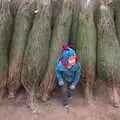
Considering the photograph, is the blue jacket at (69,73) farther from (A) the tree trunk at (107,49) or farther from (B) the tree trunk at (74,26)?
(B) the tree trunk at (74,26)

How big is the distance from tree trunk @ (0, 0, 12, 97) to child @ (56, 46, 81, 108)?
2.85 feet

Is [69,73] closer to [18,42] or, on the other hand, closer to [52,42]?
[52,42]

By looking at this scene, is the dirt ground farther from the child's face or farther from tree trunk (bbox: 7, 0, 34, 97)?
the child's face

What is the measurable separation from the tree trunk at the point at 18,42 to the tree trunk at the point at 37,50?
9 cm

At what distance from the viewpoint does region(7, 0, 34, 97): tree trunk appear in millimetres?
5348

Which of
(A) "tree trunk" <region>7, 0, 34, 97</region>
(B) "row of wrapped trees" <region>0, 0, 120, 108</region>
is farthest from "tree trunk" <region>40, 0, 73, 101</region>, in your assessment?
(A) "tree trunk" <region>7, 0, 34, 97</region>

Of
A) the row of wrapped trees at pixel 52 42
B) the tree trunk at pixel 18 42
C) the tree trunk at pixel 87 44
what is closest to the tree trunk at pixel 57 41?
the row of wrapped trees at pixel 52 42

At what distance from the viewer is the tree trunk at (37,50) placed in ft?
17.3

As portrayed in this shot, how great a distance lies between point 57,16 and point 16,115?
5.72 ft

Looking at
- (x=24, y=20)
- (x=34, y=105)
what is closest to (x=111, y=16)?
(x=24, y=20)

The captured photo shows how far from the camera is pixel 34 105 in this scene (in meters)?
5.16

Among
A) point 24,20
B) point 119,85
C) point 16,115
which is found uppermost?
point 24,20

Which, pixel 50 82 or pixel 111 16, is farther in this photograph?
pixel 111 16

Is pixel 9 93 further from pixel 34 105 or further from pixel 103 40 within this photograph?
pixel 103 40
